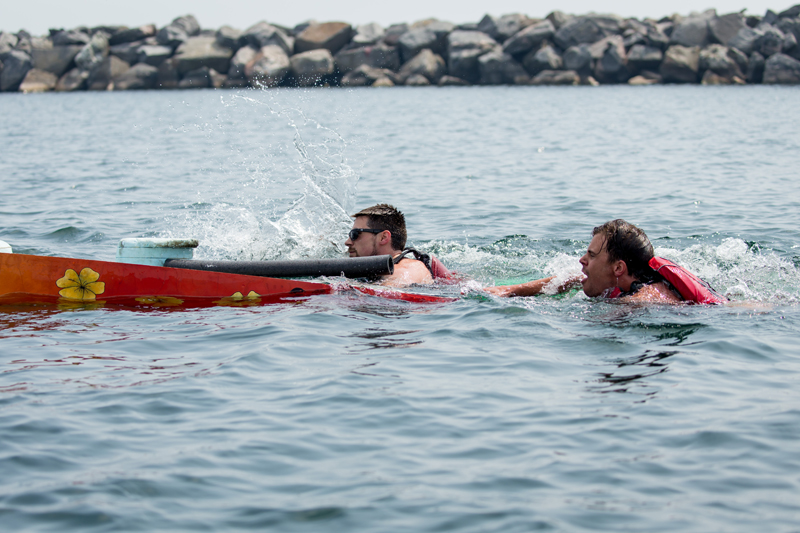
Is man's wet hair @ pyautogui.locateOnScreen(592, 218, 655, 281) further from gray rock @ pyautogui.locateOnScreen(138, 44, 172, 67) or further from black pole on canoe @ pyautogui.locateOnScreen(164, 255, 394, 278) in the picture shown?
gray rock @ pyautogui.locateOnScreen(138, 44, 172, 67)

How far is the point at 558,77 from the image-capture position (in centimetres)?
6981

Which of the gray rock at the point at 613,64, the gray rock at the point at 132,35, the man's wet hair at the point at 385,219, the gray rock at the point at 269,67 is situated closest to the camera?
the man's wet hair at the point at 385,219

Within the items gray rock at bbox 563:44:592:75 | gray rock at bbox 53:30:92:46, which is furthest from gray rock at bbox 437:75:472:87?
gray rock at bbox 53:30:92:46

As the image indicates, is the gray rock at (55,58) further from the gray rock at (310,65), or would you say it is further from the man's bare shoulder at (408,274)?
the man's bare shoulder at (408,274)

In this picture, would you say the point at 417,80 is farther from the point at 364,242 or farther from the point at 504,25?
the point at 364,242

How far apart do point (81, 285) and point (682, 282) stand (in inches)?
210

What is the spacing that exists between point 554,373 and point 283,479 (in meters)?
2.17

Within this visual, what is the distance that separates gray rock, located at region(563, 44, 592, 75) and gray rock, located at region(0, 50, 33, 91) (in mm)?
50722

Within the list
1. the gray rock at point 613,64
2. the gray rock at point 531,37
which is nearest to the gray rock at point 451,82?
the gray rock at point 531,37

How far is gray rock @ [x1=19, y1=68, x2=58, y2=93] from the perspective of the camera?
75438 mm

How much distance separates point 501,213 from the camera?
13.1 meters

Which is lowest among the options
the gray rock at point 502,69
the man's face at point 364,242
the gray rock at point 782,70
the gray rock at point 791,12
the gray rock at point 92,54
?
the man's face at point 364,242

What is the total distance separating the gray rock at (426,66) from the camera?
73.4 m

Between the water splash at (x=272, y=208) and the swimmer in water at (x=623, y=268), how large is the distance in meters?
3.44
